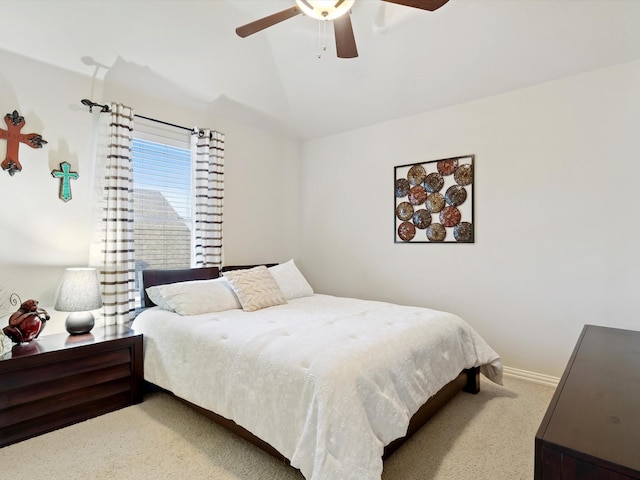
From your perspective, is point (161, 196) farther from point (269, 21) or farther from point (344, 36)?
point (344, 36)

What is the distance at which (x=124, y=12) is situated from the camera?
2570 mm

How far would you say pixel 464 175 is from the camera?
11.0ft

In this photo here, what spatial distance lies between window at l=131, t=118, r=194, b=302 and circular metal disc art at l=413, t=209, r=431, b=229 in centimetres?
239

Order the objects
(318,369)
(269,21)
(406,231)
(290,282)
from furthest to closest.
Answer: (406,231)
(290,282)
(269,21)
(318,369)

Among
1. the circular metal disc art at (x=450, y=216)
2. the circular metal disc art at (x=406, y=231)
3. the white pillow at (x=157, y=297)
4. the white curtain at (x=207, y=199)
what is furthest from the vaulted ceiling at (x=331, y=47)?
the white pillow at (x=157, y=297)

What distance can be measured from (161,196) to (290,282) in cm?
155

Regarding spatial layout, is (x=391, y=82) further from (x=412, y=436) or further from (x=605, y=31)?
(x=412, y=436)

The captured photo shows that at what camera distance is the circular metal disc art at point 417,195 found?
361cm

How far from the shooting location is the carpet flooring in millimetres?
1814

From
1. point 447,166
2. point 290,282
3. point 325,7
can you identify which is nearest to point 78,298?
point 290,282

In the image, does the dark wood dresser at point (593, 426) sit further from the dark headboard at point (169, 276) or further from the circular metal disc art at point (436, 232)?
the dark headboard at point (169, 276)

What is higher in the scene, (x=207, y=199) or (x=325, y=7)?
(x=325, y=7)

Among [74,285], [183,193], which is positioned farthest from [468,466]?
[183,193]

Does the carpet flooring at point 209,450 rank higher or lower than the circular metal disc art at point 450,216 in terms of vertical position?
lower
